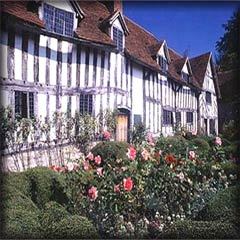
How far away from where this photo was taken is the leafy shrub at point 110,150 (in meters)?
3.98

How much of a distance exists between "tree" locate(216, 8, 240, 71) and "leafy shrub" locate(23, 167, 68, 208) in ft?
5.69

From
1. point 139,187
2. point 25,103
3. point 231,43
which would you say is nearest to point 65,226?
point 139,187

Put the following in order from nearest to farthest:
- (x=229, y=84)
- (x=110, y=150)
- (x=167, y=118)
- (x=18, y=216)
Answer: (x=18, y=216) < (x=229, y=84) < (x=110, y=150) < (x=167, y=118)

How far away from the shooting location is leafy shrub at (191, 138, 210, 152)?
421 centimetres

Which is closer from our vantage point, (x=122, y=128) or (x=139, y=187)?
(x=139, y=187)

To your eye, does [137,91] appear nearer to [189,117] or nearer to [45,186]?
[189,117]

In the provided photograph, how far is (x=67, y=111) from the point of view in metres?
3.91

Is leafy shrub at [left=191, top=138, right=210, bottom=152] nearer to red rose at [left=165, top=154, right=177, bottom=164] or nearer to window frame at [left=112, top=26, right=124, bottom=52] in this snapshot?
red rose at [left=165, top=154, right=177, bottom=164]

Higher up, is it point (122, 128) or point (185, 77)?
point (185, 77)

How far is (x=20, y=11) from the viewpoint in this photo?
3.78 meters

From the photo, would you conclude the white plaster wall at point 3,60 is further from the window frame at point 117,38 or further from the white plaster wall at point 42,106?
the window frame at point 117,38

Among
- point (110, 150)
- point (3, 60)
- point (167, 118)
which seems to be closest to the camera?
point (3, 60)

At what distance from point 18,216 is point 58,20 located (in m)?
1.68

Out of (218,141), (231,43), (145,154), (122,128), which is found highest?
(231,43)
